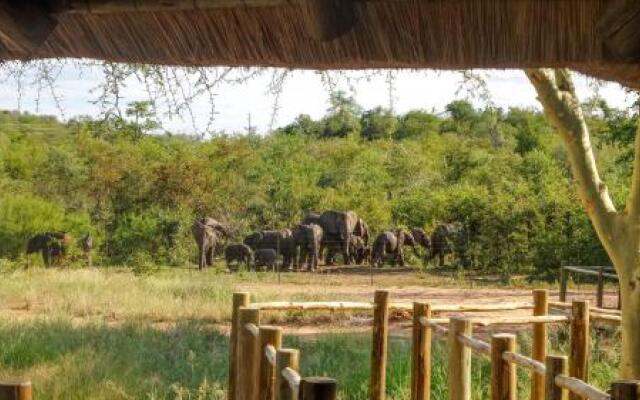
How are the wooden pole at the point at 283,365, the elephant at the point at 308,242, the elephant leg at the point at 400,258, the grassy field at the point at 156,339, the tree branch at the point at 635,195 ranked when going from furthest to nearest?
the elephant leg at the point at 400,258
the elephant at the point at 308,242
the grassy field at the point at 156,339
the tree branch at the point at 635,195
the wooden pole at the point at 283,365

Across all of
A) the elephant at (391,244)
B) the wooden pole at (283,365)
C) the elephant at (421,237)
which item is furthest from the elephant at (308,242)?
the wooden pole at (283,365)

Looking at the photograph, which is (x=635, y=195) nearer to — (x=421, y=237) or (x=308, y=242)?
(x=308, y=242)

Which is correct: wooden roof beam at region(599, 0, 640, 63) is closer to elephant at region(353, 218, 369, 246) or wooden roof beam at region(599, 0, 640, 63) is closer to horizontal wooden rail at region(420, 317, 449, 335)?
horizontal wooden rail at region(420, 317, 449, 335)

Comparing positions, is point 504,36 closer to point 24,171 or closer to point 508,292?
point 508,292

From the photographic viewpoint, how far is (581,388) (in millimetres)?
2938

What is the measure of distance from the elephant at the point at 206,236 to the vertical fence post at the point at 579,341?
16362 mm

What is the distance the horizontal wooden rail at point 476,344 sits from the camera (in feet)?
13.5

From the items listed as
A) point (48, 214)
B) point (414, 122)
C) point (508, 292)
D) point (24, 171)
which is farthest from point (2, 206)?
point (414, 122)

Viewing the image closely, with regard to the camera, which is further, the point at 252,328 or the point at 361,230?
the point at 361,230

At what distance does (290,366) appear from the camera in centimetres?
297

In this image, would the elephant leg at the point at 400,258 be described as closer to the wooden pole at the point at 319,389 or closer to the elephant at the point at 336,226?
the elephant at the point at 336,226

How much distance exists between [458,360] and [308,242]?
17.8 meters

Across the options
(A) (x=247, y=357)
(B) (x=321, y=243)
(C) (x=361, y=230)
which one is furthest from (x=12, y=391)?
(C) (x=361, y=230)

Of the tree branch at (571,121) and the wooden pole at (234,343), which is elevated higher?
the tree branch at (571,121)
